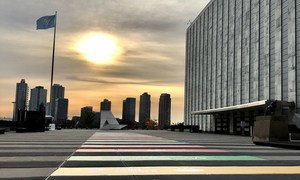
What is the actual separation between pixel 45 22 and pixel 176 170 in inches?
2010

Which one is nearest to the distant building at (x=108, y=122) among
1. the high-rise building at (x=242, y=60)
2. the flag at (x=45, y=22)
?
the high-rise building at (x=242, y=60)

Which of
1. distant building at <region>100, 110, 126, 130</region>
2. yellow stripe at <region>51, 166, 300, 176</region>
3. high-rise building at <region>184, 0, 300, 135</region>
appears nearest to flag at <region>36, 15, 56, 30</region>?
high-rise building at <region>184, 0, 300, 135</region>

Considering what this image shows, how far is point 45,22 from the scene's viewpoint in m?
57.4

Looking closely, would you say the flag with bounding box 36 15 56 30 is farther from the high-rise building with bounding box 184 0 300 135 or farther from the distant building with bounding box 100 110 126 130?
the distant building with bounding box 100 110 126 130

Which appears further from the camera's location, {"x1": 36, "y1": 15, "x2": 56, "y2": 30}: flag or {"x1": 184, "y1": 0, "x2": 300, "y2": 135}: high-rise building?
{"x1": 36, "y1": 15, "x2": 56, "y2": 30}: flag

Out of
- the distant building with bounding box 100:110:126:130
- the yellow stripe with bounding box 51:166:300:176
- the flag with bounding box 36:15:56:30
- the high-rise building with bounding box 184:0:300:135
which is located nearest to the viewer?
the yellow stripe with bounding box 51:166:300:176

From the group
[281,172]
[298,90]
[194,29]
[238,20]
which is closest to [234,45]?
[238,20]

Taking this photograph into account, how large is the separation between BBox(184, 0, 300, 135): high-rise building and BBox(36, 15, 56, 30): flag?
27235 millimetres

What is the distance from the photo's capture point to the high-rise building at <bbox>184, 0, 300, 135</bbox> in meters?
43.5

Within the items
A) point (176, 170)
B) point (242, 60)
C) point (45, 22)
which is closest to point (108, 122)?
point (45, 22)

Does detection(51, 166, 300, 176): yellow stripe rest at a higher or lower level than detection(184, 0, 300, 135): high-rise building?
lower

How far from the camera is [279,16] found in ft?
149

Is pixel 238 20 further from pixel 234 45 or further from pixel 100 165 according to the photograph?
pixel 100 165

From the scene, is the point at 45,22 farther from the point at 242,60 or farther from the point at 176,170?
the point at 176,170
